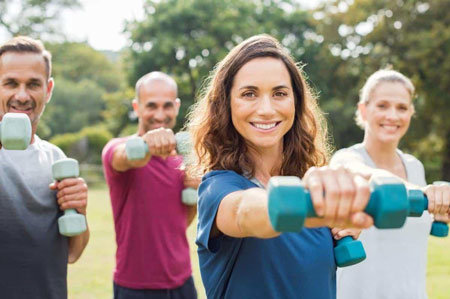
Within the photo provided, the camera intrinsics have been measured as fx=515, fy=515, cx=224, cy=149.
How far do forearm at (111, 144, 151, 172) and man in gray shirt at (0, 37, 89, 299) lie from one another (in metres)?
0.72

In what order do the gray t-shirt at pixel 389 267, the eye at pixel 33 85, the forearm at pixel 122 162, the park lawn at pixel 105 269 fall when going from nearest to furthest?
the eye at pixel 33 85 < the gray t-shirt at pixel 389 267 < the forearm at pixel 122 162 < the park lawn at pixel 105 269

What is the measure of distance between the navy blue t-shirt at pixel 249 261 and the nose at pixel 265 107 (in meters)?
0.27

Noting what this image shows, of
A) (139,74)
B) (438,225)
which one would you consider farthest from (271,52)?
(139,74)

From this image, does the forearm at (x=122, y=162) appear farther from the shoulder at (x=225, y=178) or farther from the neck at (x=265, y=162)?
the shoulder at (x=225, y=178)

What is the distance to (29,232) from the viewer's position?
9.10 feet

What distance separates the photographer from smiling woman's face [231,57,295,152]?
2049 mm

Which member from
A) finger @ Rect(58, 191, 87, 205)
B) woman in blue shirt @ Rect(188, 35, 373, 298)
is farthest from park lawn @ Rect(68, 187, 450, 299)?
woman in blue shirt @ Rect(188, 35, 373, 298)

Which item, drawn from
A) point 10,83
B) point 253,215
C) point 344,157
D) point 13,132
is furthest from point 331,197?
point 10,83

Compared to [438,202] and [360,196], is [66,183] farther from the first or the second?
[360,196]

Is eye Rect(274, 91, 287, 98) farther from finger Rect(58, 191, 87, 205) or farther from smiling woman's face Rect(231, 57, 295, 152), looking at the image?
finger Rect(58, 191, 87, 205)

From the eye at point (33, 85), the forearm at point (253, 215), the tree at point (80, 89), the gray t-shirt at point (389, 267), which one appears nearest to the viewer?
the forearm at point (253, 215)

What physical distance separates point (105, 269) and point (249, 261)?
674 centimetres

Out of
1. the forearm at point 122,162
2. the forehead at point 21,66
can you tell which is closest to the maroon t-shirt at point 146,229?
the forearm at point 122,162

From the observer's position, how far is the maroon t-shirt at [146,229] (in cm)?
404
